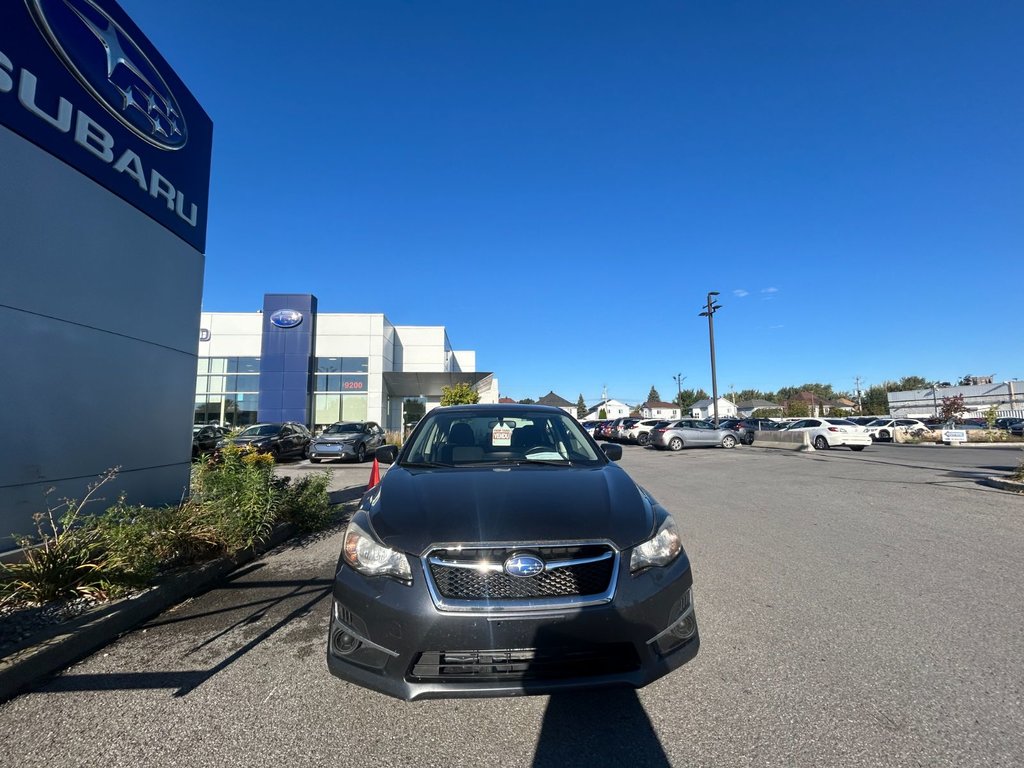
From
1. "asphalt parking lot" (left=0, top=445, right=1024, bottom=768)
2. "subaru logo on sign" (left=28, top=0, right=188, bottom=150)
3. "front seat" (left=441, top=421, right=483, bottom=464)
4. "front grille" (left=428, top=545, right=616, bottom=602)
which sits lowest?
"asphalt parking lot" (left=0, top=445, right=1024, bottom=768)

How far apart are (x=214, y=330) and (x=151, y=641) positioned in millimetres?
33643

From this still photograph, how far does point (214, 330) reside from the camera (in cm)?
3158

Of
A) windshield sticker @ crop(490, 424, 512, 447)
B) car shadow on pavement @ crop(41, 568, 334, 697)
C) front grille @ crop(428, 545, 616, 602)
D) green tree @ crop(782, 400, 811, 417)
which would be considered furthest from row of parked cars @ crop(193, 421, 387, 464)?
green tree @ crop(782, 400, 811, 417)

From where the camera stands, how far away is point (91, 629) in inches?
119

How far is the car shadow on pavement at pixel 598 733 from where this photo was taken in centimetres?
201

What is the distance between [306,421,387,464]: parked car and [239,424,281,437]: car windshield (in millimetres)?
1316

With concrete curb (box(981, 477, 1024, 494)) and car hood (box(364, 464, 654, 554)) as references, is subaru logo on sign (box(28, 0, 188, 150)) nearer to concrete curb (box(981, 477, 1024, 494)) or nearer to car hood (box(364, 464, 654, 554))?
car hood (box(364, 464, 654, 554))

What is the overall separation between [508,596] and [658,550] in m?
0.79

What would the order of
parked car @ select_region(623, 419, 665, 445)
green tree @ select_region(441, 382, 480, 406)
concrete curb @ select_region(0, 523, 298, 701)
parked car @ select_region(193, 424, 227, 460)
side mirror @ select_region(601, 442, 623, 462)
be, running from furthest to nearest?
1. parked car @ select_region(623, 419, 665, 445)
2. green tree @ select_region(441, 382, 480, 406)
3. parked car @ select_region(193, 424, 227, 460)
4. side mirror @ select_region(601, 442, 623, 462)
5. concrete curb @ select_region(0, 523, 298, 701)

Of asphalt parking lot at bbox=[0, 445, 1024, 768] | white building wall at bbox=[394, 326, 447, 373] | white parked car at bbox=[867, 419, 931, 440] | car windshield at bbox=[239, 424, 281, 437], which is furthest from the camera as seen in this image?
white building wall at bbox=[394, 326, 447, 373]

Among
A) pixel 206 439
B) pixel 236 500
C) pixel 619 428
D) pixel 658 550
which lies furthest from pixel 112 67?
pixel 619 428

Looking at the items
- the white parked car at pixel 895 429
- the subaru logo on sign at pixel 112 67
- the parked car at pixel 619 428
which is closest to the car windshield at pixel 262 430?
the subaru logo on sign at pixel 112 67

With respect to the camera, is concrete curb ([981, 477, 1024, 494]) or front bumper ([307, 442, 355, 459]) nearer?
concrete curb ([981, 477, 1024, 494])

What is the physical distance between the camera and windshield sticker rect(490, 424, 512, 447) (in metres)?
3.68
